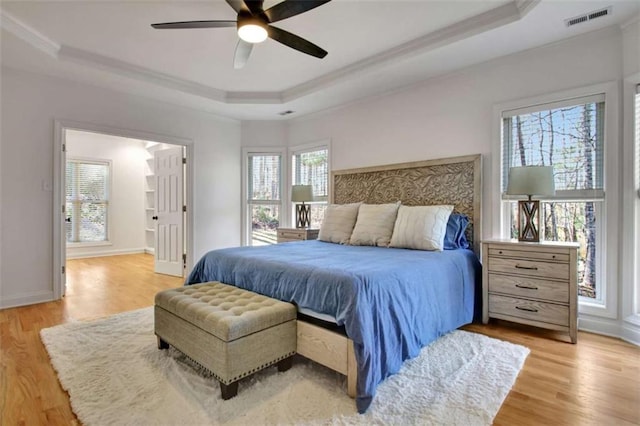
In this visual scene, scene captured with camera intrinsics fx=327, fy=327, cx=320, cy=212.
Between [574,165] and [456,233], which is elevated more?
[574,165]

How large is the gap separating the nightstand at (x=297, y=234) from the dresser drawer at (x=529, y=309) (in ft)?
7.89

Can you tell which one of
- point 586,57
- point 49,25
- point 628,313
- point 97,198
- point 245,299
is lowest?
point 628,313

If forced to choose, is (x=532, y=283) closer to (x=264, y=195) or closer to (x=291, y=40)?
(x=291, y=40)

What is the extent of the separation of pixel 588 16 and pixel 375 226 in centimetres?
243

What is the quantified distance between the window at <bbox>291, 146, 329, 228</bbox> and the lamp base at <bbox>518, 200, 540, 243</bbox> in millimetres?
2699

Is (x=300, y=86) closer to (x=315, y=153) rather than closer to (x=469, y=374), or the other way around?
(x=315, y=153)

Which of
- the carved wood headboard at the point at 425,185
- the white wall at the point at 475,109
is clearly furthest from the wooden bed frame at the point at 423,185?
the white wall at the point at 475,109

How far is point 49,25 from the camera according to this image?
114 inches

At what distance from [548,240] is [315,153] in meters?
3.40

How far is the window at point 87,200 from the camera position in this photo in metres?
6.93

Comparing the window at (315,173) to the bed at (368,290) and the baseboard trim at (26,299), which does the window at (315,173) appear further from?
the baseboard trim at (26,299)

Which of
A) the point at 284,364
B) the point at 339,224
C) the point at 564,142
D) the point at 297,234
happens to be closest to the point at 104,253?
the point at 297,234

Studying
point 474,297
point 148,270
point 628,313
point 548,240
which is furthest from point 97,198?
point 628,313

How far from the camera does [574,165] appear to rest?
295 cm
